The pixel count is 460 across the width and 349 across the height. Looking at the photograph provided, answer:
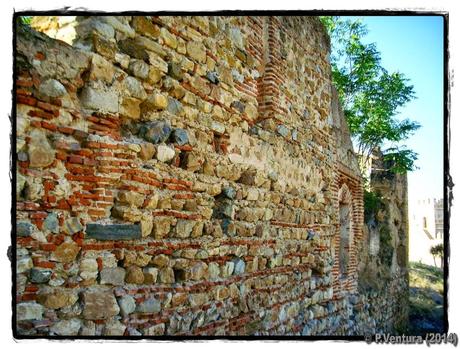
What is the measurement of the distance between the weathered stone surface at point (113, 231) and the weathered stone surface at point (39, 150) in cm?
50

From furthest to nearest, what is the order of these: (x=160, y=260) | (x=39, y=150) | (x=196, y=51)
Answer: (x=196, y=51), (x=160, y=260), (x=39, y=150)

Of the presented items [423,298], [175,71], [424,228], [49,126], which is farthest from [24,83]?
[424,228]

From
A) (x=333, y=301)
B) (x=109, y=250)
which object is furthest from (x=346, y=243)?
(x=109, y=250)

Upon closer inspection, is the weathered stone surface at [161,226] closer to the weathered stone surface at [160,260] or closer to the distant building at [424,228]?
the weathered stone surface at [160,260]

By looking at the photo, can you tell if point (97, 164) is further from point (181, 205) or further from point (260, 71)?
point (260, 71)

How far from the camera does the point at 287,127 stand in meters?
5.04

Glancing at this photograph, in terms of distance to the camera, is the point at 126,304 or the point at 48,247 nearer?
the point at 48,247

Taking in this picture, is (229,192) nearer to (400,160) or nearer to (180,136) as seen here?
(180,136)

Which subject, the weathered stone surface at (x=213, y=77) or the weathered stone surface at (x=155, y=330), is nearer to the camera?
the weathered stone surface at (x=155, y=330)

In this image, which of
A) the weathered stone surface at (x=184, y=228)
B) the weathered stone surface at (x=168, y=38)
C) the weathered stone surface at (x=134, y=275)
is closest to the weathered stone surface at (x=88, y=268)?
the weathered stone surface at (x=134, y=275)

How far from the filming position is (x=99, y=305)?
2711 mm

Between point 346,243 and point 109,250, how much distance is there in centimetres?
614

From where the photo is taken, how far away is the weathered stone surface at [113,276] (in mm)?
2775

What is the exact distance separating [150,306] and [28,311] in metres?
0.84
